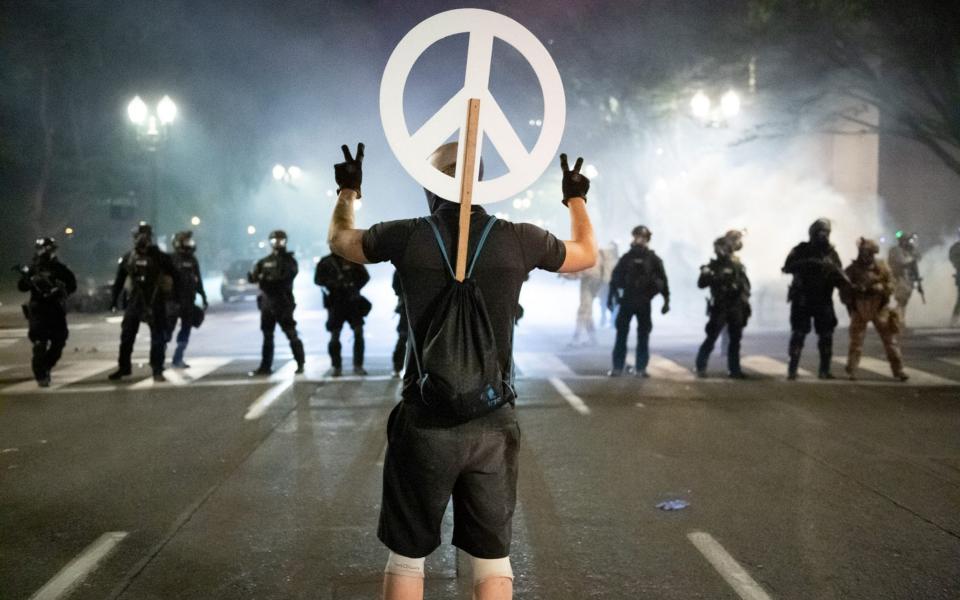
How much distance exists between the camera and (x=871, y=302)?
10938mm

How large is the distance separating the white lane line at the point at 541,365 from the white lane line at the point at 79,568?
23.7 ft

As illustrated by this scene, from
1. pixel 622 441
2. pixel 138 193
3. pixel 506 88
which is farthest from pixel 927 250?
pixel 138 193

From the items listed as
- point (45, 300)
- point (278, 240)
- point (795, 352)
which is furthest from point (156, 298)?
point (795, 352)

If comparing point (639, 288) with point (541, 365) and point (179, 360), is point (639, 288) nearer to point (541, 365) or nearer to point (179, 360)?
point (541, 365)

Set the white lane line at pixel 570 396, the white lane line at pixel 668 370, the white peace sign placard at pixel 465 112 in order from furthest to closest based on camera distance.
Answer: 1. the white lane line at pixel 668 370
2. the white lane line at pixel 570 396
3. the white peace sign placard at pixel 465 112

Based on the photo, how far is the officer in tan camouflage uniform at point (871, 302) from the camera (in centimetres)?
1088

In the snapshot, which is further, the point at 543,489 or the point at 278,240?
the point at 278,240

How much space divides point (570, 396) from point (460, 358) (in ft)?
23.4

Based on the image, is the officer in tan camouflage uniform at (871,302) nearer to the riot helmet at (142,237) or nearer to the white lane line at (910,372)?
the white lane line at (910,372)

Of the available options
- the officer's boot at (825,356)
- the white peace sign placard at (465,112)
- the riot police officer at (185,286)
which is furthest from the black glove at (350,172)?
the riot police officer at (185,286)

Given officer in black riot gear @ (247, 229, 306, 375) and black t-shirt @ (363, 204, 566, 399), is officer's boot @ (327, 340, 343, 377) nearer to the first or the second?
officer in black riot gear @ (247, 229, 306, 375)

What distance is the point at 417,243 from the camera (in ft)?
9.41

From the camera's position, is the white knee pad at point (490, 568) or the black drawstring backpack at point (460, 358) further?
the white knee pad at point (490, 568)

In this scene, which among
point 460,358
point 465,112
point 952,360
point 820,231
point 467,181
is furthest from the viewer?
point 952,360
